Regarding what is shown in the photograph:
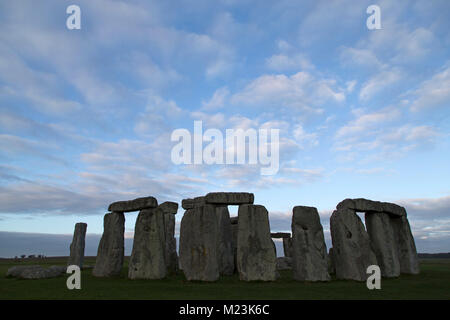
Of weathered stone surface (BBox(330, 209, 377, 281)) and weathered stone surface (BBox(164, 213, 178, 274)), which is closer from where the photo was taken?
weathered stone surface (BBox(330, 209, 377, 281))

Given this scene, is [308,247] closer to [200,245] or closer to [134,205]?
[200,245]

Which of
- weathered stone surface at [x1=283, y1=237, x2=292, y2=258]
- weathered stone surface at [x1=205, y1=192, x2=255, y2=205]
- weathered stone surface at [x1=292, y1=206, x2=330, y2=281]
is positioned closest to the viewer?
weathered stone surface at [x1=292, y1=206, x2=330, y2=281]

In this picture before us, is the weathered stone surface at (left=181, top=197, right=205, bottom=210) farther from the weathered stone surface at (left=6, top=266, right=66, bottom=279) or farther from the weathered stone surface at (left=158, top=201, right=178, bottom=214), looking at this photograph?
the weathered stone surface at (left=6, top=266, right=66, bottom=279)

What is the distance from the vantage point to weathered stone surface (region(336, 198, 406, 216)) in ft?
36.4

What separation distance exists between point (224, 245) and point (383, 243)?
235 inches

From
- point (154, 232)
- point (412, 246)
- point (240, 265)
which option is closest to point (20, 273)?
point (154, 232)

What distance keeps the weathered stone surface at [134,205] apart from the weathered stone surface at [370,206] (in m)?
6.10

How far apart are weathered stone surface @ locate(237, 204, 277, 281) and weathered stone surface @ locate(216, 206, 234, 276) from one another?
152 inches

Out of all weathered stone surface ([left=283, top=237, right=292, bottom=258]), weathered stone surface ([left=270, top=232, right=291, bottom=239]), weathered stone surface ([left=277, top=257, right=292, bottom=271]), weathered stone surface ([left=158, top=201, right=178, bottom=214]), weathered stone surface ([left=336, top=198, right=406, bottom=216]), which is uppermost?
weathered stone surface ([left=158, top=201, right=178, bottom=214])

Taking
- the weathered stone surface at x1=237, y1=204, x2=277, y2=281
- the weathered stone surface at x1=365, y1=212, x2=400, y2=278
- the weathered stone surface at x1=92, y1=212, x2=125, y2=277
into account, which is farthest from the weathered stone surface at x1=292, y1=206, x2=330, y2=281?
the weathered stone surface at x1=92, y1=212, x2=125, y2=277

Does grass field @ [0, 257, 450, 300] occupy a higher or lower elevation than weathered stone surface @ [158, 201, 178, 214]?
lower

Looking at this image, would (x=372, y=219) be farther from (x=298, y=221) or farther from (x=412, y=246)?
(x=298, y=221)

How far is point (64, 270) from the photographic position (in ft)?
42.9

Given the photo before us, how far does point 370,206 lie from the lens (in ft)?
38.4
